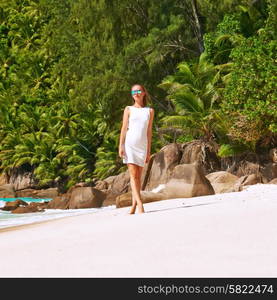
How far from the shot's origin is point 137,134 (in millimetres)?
7648

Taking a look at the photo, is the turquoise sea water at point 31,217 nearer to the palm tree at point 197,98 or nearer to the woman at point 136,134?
the woman at point 136,134

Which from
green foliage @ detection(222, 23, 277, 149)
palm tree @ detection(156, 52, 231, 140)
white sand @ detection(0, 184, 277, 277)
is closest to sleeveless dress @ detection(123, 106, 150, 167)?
white sand @ detection(0, 184, 277, 277)

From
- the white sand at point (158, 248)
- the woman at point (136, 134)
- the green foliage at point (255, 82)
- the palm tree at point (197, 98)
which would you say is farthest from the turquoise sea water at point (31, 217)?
the palm tree at point (197, 98)

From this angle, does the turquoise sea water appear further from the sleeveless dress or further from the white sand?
the white sand

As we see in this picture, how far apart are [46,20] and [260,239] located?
144 ft

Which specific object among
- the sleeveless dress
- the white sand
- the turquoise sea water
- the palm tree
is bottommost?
the turquoise sea water

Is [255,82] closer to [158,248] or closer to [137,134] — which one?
[137,134]

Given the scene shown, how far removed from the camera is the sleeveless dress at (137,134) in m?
7.64

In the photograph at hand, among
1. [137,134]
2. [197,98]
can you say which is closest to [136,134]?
[137,134]

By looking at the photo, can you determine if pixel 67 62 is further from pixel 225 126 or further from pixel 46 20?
pixel 46 20

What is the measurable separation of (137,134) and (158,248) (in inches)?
126

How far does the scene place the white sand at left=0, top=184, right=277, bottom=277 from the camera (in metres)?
3.85

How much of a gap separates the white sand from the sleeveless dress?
3.73 feet

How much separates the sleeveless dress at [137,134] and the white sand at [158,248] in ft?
3.73
